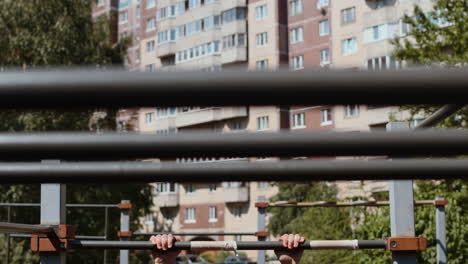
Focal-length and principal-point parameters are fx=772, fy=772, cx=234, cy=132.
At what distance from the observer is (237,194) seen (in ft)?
170

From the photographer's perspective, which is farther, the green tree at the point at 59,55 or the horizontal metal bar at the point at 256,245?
the green tree at the point at 59,55

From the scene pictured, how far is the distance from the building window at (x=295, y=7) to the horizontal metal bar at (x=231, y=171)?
49.8m

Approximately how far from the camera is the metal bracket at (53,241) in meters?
4.35

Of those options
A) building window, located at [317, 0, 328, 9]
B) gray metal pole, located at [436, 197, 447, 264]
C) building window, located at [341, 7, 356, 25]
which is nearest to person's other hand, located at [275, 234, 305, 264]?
gray metal pole, located at [436, 197, 447, 264]

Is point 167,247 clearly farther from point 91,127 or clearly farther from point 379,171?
point 91,127

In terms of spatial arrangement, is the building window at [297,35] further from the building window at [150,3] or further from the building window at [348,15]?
the building window at [150,3]

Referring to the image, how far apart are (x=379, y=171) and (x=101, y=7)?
65.4 m

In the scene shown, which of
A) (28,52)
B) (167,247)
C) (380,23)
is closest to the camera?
(167,247)

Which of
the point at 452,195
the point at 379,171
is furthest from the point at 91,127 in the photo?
the point at 379,171

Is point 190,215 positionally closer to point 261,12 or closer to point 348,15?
point 261,12

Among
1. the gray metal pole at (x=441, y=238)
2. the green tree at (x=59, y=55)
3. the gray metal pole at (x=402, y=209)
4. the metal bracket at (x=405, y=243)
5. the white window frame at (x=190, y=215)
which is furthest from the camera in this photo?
the white window frame at (x=190, y=215)

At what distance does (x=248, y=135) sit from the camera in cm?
97

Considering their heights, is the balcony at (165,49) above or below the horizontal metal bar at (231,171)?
above

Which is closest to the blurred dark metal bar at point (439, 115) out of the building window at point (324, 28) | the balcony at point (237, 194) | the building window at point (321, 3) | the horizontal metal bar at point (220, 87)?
the horizontal metal bar at point (220, 87)
